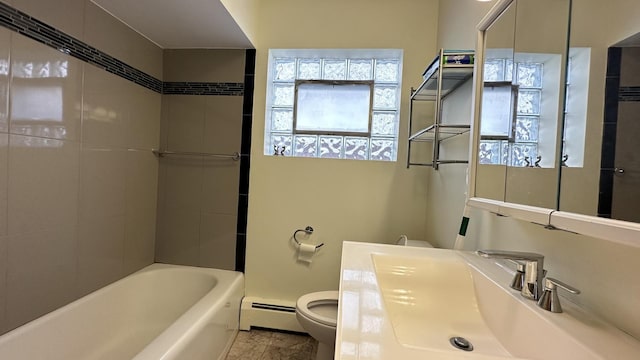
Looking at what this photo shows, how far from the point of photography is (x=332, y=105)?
7.53 feet

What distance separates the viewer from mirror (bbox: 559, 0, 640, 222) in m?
0.56

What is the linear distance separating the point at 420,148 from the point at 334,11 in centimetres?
116

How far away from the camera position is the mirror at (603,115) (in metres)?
0.56

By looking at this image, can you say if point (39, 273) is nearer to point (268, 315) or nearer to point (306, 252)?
point (268, 315)

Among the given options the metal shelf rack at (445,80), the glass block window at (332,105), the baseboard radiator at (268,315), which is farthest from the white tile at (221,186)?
the metal shelf rack at (445,80)

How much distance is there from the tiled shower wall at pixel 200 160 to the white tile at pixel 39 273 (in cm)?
73

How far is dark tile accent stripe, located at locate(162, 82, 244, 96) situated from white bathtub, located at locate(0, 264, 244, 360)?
132 cm

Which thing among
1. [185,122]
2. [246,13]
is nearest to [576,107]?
[246,13]

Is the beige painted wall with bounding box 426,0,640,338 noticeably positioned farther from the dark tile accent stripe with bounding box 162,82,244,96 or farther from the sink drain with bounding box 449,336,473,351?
the dark tile accent stripe with bounding box 162,82,244,96

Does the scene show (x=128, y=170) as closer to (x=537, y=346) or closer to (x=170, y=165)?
(x=170, y=165)

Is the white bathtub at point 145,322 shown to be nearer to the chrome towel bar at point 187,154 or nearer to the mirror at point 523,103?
the chrome towel bar at point 187,154

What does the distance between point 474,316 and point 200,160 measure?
6.53 ft

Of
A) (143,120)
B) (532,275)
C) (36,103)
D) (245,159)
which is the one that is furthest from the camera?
(245,159)

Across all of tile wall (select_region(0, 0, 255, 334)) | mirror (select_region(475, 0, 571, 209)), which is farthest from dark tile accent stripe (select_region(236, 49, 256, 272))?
mirror (select_region(475, 0, 571, 209))
